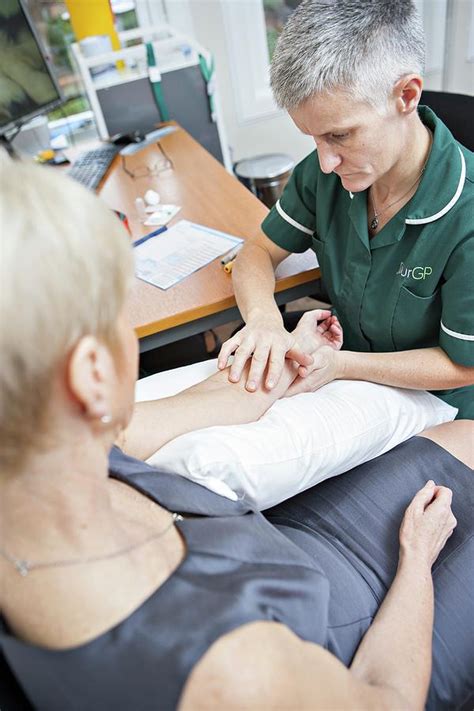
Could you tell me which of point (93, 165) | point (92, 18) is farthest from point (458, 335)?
point (92, 18)

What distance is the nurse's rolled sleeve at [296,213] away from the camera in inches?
51.5

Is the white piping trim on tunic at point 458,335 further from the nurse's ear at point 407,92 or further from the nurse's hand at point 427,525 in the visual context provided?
the nurse's ear at point 407,92

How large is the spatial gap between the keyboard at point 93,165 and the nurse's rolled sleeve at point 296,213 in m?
0.88

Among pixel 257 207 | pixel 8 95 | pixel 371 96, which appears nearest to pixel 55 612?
pixel 371 96

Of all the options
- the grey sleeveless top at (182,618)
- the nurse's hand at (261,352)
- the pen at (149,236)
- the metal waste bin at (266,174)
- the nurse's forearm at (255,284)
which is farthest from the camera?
the metal waste bin at (266,174)

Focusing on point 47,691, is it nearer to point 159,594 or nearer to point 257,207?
point 159,594

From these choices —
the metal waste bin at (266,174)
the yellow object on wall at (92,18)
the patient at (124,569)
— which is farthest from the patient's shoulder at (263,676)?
Answer: the yellow object on wall at (92,18)

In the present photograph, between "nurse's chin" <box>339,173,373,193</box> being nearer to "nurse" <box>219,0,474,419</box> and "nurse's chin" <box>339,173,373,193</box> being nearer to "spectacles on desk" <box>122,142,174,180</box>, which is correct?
"nurse" <box>219,0,474,419</box>

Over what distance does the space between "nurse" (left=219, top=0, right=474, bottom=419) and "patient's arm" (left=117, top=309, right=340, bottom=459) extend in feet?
0.10

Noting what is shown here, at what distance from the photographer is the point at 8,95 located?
2.00 metres

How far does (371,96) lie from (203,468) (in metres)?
0.68

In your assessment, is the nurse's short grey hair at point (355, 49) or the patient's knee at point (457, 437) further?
the patient's knee at point (457, 437)

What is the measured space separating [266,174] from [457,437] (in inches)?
74.7

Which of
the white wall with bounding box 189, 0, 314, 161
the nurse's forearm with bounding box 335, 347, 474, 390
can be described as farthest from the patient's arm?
the white wall with bounding box 189, 0, 314, 161
